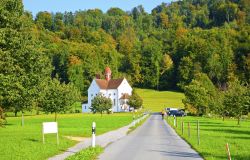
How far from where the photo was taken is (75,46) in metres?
165

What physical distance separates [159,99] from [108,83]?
17096 mm

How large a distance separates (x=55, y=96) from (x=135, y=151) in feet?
140

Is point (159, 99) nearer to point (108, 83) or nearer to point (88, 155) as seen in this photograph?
point (108, 83)

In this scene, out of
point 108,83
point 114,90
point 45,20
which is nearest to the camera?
point 114,90

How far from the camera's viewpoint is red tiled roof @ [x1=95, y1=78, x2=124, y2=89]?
141m

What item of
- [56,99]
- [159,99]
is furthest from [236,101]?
[159,99]

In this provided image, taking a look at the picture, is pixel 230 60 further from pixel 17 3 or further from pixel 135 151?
pixel 135 151

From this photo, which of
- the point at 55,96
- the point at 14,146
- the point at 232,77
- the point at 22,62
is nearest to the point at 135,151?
the point at 14,146

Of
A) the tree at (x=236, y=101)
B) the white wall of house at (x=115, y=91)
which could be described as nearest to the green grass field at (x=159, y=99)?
the white wall of house at (x=115, y=91)

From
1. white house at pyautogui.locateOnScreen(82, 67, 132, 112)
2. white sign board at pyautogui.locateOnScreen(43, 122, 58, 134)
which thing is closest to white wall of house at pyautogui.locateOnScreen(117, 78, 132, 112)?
white house at pyautogui.locateOnScreen(82, 67, 132, 112)

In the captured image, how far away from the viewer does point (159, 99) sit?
5595 inches

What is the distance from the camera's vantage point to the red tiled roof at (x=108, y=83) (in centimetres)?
14149

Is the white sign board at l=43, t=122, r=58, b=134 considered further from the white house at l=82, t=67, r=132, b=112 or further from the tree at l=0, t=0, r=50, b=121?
the white house at l=82, t=67, r=132, b=112

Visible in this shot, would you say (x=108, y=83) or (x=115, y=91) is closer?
(x=115, y=91)
